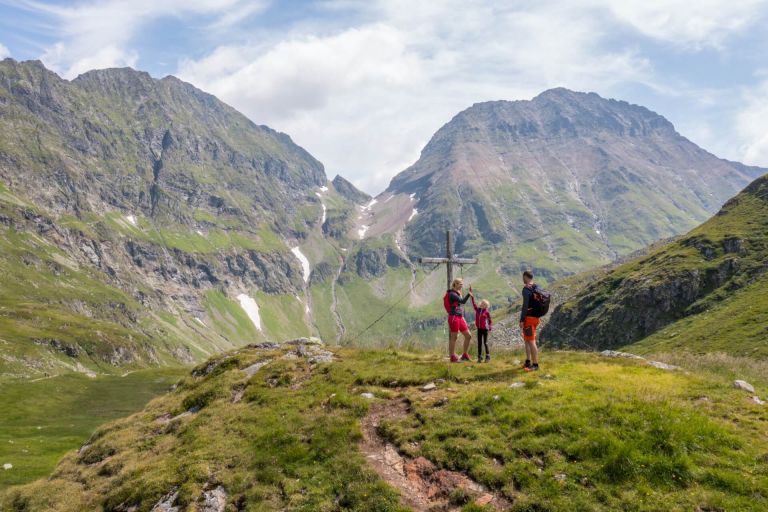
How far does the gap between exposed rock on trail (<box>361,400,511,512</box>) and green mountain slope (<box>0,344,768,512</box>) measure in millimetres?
63

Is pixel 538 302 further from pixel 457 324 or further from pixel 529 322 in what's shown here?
pixel 457 324

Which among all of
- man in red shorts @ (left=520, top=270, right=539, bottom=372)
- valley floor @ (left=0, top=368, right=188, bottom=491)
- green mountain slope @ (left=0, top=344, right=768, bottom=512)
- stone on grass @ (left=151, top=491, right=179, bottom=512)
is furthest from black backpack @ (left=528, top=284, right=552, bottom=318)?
valley floor @ (left=0, top=368, right=188, bottom=491)

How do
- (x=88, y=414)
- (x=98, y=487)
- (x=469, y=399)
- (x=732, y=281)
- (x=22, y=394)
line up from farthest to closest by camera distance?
(x=22, y=394) → (x=88, y=414) → (x=732, y=281) → (x=98, y=487) → (x=469, y=399)

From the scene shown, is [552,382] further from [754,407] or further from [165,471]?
[165,471]

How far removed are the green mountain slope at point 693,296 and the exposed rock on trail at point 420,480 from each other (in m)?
96.1

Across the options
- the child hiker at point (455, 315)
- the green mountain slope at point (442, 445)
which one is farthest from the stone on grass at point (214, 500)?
the child hiker at point (455, 315)

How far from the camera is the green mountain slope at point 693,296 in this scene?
106 meters

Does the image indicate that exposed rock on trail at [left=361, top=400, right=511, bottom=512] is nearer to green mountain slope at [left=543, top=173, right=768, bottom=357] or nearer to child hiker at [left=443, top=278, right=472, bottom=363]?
Answer: child hiker at [left=443, top=278, right=472, bottom=363]

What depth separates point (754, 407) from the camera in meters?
17.7

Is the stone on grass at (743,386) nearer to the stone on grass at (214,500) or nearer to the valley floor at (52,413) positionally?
the stone on grass at (214,500)

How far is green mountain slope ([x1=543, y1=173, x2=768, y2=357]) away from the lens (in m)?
106

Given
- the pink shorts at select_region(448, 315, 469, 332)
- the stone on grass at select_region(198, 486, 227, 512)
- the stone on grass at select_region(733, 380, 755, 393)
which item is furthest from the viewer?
the pink shorts at select_region(448, 315, 469, 332)

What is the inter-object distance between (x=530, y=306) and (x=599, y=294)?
15194 centimetres

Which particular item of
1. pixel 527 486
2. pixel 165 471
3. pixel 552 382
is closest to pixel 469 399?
pixel 552 382
